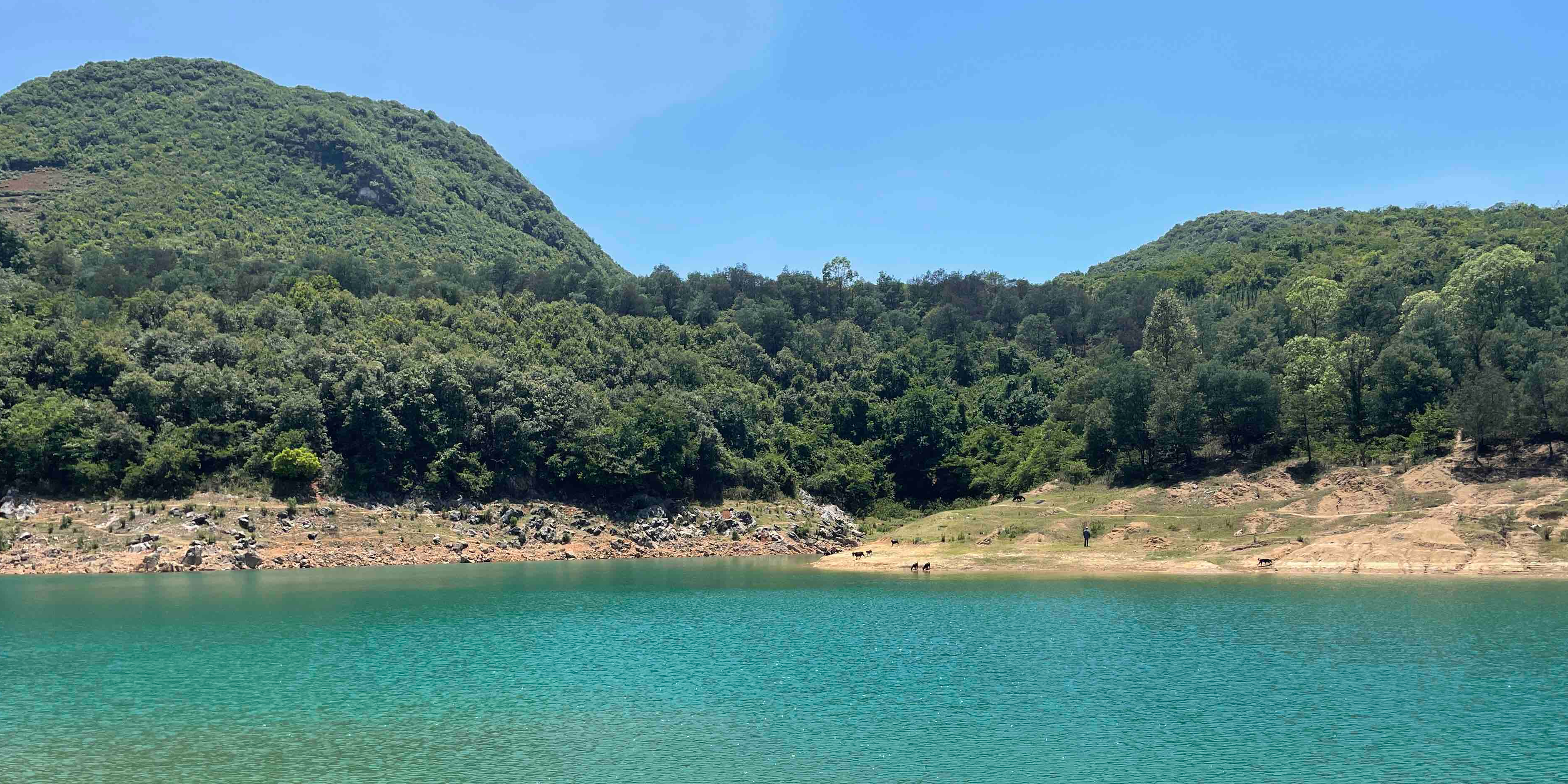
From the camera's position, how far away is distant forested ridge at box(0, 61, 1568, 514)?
76.4 m

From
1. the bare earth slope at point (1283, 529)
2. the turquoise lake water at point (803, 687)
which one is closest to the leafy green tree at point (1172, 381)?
the bare earth slope at point (1283, 529)

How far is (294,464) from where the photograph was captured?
247 feet

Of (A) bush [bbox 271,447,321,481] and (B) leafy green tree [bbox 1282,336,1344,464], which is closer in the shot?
(A) bush [bbox 271,447,321,481]

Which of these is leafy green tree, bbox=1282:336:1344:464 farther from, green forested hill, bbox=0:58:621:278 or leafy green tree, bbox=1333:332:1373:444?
Result: green forested hill, bbox=0:58:621:278

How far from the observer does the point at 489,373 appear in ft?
300

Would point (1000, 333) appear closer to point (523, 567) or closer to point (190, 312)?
point (523, 567)

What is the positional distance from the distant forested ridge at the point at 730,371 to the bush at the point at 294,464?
220 mm

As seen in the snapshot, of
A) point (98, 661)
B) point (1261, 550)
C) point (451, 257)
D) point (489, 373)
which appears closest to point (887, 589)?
point (1261, 550)

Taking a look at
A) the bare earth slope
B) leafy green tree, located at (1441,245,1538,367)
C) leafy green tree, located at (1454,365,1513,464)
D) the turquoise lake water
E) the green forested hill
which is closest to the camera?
the turquoise lake water

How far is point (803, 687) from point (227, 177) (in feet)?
535

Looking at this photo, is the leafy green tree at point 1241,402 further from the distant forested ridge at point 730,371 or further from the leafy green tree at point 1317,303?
the leafy green tree at point 1317,303

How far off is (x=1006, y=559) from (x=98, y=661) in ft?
158

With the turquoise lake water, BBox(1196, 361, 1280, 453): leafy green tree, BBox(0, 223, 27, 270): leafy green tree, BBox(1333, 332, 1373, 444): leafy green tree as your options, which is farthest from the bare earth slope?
BBox(0, 223, 27, 270): leafy green tree

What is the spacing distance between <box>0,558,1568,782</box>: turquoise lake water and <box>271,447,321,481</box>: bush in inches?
998
